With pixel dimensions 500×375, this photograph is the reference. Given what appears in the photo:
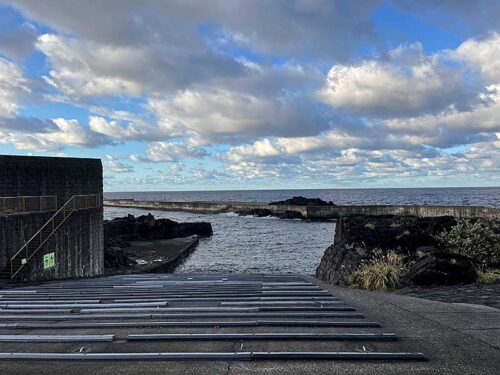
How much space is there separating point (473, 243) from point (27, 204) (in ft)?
48.6

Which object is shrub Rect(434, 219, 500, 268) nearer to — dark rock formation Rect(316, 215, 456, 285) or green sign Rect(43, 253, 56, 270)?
dark rock formation Rect(316, 215, 456, 285)

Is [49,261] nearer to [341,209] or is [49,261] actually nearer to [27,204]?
[27,204]

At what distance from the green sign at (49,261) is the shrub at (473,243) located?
538 inches

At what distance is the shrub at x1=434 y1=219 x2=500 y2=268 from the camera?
13219 mm

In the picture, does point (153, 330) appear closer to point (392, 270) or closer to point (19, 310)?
point (19, 310)

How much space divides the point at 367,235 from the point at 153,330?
10.8m

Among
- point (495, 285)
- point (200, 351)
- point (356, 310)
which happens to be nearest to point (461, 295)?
point (495, 285)

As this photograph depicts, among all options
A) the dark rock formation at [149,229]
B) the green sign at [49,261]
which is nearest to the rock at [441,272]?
the green sign at [49,261]

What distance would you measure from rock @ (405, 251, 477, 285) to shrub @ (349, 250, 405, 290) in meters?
0.44

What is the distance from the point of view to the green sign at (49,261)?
16.8 metres

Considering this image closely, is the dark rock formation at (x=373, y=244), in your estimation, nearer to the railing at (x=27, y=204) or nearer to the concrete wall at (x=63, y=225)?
the concrete wall at (x=63, y=225)

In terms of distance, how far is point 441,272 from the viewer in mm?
11047

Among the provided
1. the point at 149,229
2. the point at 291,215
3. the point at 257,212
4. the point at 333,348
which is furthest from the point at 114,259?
the point at 257,212

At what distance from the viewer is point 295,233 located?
171ft
